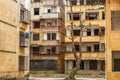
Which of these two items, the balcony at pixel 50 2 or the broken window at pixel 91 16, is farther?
the balcony at pixel 50 2

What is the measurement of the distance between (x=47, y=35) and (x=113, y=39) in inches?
1565

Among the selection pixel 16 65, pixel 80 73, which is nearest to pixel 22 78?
pixel 16 65

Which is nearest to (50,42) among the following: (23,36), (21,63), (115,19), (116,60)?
(21,63)

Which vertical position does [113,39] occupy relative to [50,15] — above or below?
below

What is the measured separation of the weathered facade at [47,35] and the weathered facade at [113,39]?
126 feet

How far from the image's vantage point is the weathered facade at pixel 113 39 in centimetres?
2678

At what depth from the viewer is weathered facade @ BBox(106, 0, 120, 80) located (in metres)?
26.8

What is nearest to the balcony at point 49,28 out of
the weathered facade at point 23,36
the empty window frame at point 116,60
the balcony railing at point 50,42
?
the balcony railing at point 50,42

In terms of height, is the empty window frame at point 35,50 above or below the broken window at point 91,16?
below

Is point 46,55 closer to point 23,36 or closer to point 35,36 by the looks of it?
point 35,36

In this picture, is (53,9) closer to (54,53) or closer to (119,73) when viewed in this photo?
(54,53)

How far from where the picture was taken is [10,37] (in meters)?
30.8

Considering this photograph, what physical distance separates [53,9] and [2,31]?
128ft

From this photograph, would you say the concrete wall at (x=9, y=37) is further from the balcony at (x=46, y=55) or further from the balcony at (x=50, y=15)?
the balcony at (x=50, y=15)
